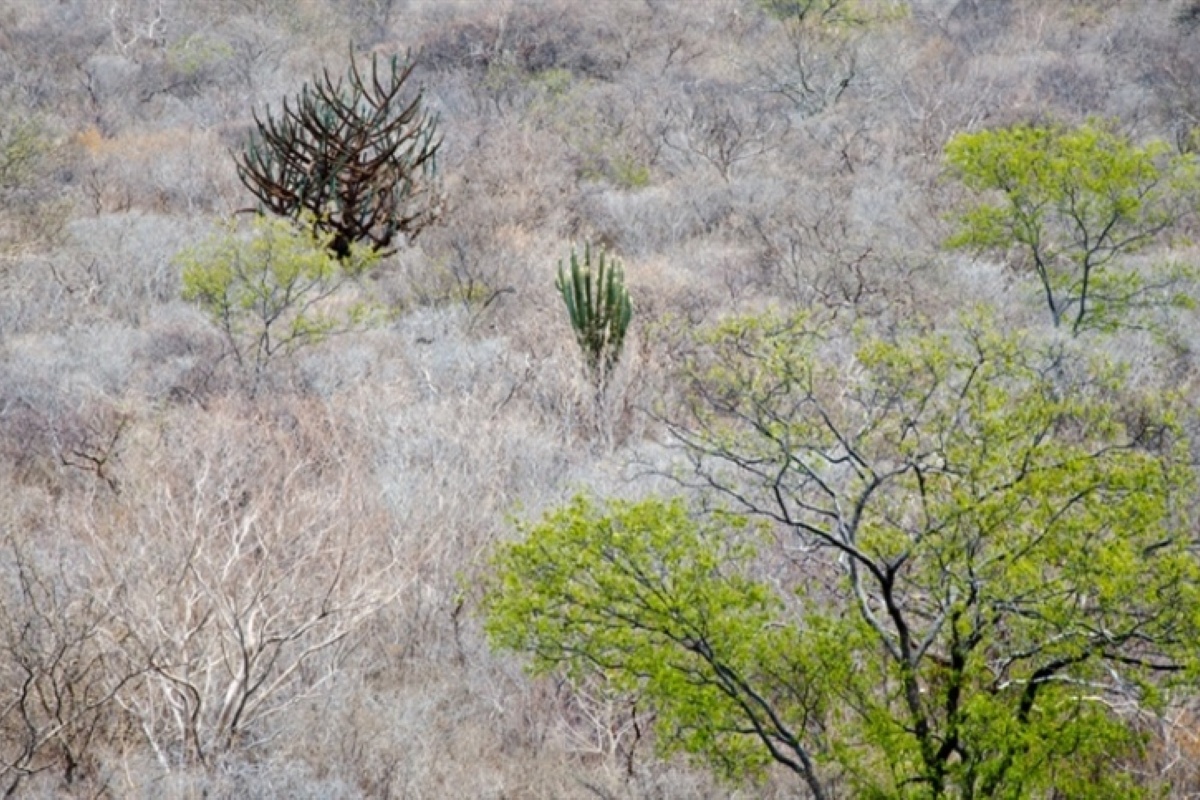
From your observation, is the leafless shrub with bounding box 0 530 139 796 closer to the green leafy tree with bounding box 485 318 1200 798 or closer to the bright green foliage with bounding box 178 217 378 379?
the green leafy tree with bounding box 485 318 1200 798

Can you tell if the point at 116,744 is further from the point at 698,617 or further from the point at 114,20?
the point at 114,20

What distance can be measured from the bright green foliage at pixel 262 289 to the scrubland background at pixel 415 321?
0.84ft

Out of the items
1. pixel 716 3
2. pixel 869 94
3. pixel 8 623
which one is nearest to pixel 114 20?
pixel 716 3

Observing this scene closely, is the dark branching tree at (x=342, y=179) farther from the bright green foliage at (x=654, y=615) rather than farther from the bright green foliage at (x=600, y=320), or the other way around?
the bright green foliage at (x=654, y=615)

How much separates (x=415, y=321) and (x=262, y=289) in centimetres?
174

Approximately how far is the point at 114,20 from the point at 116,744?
24366mm

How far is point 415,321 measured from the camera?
38.7 feet

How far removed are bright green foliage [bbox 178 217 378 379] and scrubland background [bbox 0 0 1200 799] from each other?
257 mm

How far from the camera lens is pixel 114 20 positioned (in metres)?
26.0

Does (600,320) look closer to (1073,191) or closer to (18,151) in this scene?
(1073,191)

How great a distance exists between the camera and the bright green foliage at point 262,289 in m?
10.5

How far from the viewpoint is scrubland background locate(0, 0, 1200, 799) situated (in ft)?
16.8

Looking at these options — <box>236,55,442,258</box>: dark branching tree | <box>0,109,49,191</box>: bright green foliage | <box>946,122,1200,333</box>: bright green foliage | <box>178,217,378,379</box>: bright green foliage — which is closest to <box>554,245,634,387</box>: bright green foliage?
<box>178,217,378,379</box>: bright green foliage

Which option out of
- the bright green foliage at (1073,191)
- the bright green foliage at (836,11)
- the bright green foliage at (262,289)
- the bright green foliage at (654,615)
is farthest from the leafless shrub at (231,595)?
the bright green foliage at (836,11)
